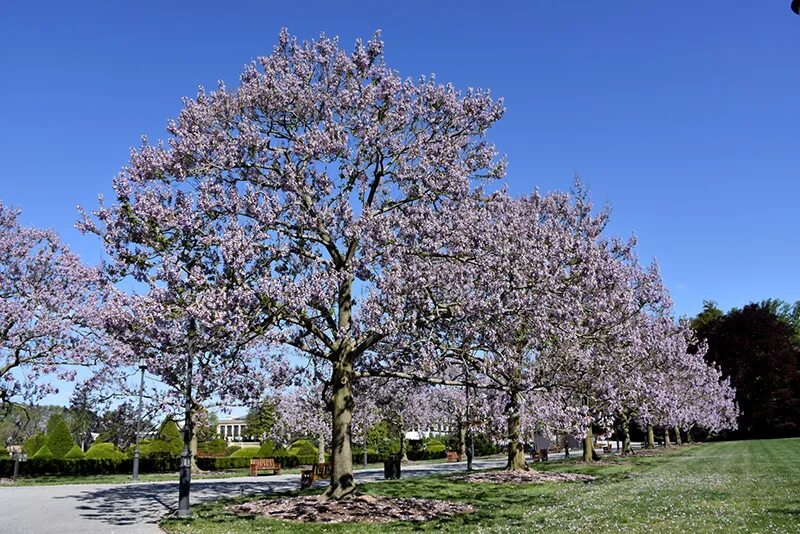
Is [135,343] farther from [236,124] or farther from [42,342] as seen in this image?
[42,342]

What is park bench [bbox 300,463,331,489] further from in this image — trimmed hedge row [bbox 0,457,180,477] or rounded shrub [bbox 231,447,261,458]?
rounded shrub [bbox 231,447,261,458]

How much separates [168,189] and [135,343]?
3.91 m

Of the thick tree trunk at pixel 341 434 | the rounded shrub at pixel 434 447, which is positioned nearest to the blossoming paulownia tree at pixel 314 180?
the thick tree trunk at pixel 341 434

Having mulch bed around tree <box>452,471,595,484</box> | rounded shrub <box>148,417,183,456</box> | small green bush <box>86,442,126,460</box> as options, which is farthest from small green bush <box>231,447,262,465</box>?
mulch bed around tree <box>452,471,595,484</box>

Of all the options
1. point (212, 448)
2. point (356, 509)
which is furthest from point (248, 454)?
point (356, 509)

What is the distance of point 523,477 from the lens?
85.5 ft

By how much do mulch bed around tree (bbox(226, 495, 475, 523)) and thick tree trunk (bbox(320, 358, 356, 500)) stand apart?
1.63 feet

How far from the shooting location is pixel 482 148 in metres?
19.0

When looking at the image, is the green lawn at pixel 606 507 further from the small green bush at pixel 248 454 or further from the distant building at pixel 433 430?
the distant building at pixel 433 430

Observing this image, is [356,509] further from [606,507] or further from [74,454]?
[74,454]

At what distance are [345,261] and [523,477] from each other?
1395 cm

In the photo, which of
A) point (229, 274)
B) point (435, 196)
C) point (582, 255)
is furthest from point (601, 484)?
point (229, 274)

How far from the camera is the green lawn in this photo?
12.8 m

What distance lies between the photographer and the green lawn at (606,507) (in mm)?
12758
